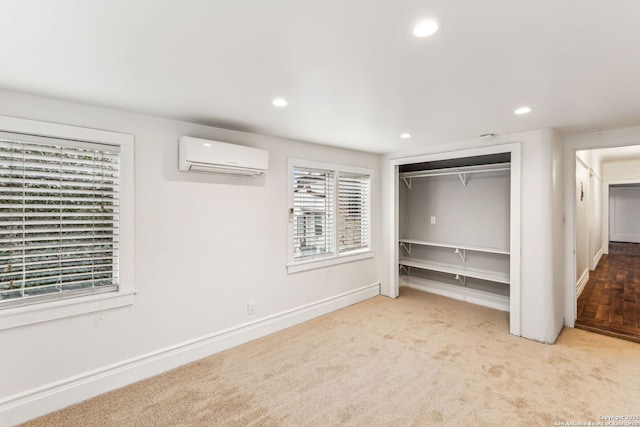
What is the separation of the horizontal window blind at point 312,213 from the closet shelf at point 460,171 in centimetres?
158

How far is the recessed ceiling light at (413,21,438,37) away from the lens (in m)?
1.30

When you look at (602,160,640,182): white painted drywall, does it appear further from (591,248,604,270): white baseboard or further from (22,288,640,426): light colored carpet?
(22,288,640,426): light colored carpet

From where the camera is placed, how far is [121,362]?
8.00 feet

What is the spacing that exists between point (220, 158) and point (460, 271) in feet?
11.6

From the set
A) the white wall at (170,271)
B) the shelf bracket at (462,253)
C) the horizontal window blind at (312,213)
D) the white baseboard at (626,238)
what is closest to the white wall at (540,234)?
the shelf bracket at (462,253)

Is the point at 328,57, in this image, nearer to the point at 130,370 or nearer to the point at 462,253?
the point at 130,370

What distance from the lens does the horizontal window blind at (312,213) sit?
12.2 ft

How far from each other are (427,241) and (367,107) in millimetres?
3160

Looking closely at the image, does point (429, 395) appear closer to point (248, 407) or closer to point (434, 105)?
point (248, 407)

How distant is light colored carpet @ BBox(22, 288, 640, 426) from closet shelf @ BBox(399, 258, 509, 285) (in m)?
0.75

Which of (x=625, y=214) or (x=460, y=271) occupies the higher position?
(x=625, y=214)

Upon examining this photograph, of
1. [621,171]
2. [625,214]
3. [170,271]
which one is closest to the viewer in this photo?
[170,271]

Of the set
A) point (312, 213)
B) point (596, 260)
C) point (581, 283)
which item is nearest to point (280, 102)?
point (312, 213)

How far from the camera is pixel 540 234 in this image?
3.13 meters
